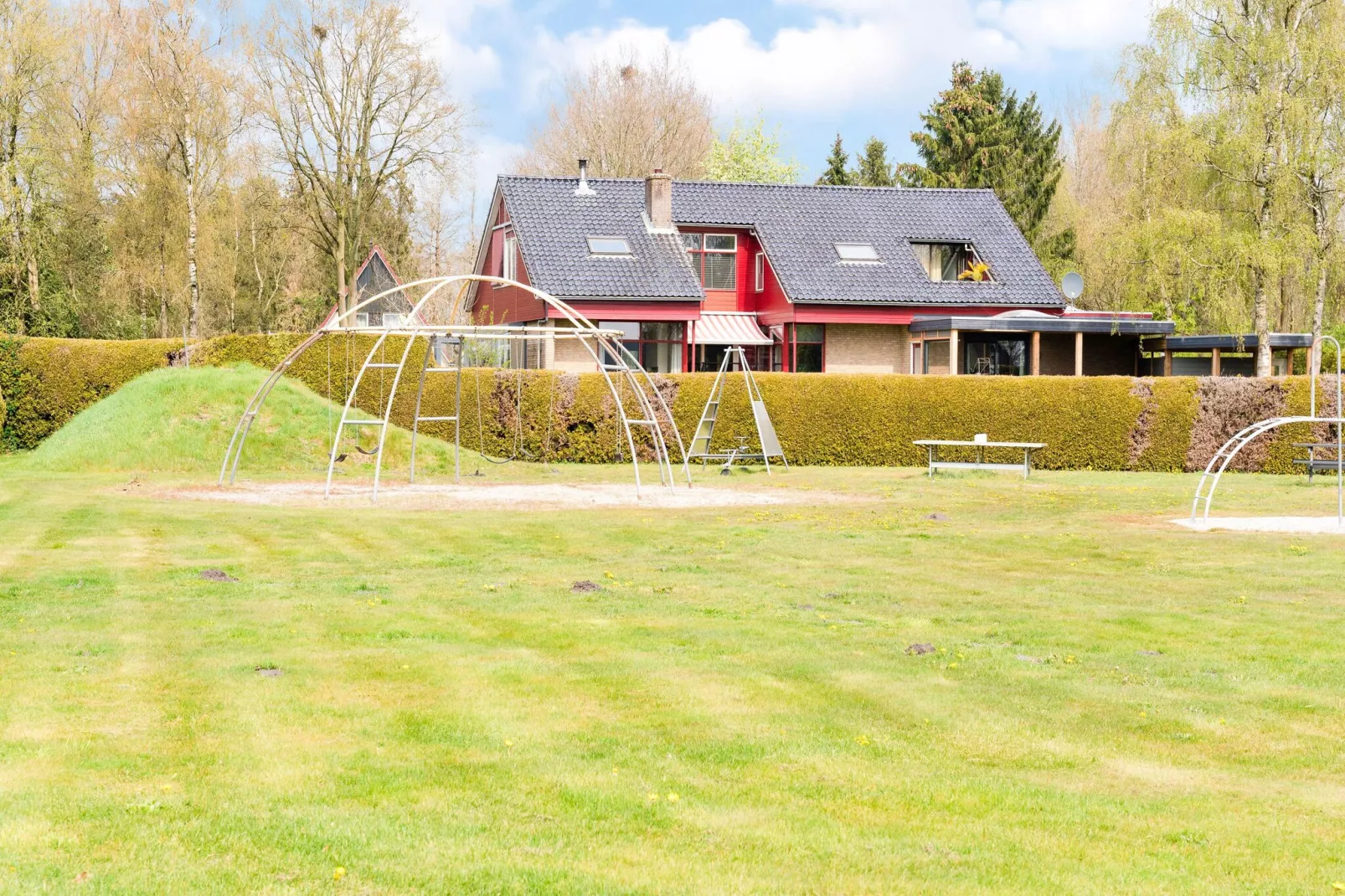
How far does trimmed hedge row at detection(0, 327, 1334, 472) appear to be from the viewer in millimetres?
30703

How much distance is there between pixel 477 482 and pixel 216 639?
15.2m

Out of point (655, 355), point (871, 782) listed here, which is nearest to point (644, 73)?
point (655, 355)

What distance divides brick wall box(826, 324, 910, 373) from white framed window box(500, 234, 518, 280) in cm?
966

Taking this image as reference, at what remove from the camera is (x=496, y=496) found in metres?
22.1

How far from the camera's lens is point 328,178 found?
175 ft

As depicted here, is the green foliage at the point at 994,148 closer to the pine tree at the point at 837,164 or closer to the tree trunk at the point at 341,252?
the pine tree at the point at 837,164

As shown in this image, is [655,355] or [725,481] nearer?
[725,481]

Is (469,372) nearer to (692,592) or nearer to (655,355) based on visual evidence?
(655,355)

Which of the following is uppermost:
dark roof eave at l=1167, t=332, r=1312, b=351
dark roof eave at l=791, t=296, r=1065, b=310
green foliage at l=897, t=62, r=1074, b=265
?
green foliage at l=897, t=62, r=1074, b=265

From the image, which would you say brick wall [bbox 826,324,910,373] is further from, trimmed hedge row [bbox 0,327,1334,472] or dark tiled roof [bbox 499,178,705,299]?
trimmed hedge row [bbox 0,327,1334,472]

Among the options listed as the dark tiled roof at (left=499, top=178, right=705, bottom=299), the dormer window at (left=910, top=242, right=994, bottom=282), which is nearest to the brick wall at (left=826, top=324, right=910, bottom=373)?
the dormer window at (left=910, top=242, right=994, bottom=282)

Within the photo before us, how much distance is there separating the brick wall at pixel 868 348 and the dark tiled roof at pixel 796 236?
4.11ft

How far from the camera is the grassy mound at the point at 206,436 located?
26625 millimetres

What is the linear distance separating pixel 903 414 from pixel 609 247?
44.7ft
